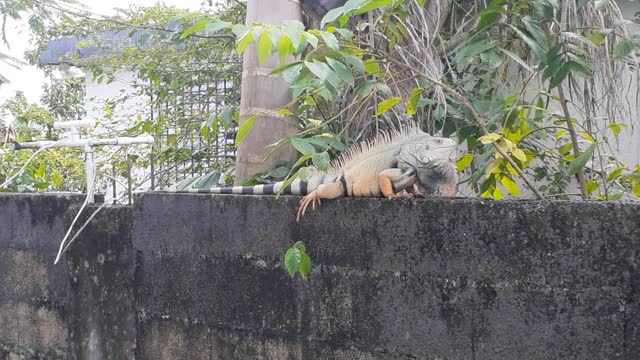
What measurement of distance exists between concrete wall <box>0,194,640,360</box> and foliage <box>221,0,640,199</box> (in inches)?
16.4

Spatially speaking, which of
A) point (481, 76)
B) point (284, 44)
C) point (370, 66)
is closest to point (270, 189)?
point (370, 66)

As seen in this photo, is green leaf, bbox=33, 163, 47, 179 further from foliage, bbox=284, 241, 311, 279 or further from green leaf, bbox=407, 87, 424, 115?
green leaf, bbox=407, 87, 424, 115

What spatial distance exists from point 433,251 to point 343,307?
545 millimetres

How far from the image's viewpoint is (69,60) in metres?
5.62

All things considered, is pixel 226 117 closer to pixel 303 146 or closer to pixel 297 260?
pixel 303 146

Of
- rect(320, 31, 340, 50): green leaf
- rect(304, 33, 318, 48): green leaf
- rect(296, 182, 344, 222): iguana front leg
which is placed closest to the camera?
rect(304, 33, 318, 48): green leaf

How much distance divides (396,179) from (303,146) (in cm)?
49

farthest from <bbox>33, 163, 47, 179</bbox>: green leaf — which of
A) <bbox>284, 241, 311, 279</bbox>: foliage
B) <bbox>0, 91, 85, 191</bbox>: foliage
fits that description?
<bbox>284, 241, 311, 279</bbox>: foliage

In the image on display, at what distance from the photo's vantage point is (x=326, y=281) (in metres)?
3.04

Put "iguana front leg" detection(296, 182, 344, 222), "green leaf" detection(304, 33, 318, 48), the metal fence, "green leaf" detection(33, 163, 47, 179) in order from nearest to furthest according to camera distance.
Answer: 1. "green leaf" detection(304, 33, 318, 48)
2. "iguana front leg" detection(296, 182, 344, 222)
3. the metal fence
4. "green leaf" detection(33, 163, 47, 179)

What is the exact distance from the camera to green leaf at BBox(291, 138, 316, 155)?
3.06 metres

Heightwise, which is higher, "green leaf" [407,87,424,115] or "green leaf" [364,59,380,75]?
"green leaf" [364,59,380,75]

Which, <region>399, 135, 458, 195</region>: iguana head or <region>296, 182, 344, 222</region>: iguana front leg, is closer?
<region>399, 135, 458, 195</region>: iguana head

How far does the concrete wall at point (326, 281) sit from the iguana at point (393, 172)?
9cm
